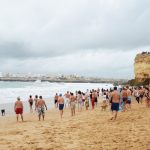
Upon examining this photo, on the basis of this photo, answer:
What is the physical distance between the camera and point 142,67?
229 feet

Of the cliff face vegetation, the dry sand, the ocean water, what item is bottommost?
the dry sand

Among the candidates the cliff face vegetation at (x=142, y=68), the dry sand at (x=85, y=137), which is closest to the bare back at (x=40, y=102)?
the dry sand at (x=85, y=137)

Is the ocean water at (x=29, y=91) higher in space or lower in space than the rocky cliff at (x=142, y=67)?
lower

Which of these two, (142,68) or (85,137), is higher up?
(142,68)

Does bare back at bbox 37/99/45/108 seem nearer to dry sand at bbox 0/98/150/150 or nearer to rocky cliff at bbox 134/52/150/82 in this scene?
dry sand at bbox 0/98/150/150

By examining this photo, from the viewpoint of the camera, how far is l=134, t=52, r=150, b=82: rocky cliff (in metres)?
68.9

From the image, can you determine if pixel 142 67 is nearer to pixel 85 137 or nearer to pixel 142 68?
pixel 142 68

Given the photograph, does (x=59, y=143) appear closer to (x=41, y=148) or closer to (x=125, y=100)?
(x=41, y=148)

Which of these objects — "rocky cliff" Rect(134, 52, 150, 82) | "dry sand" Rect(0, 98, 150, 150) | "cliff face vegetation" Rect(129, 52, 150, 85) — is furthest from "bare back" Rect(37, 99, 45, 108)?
"rocky cliff" Rect(134, 52, 150, 82)

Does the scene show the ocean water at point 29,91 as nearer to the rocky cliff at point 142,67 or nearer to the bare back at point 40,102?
the rocky cliff at point 142,67

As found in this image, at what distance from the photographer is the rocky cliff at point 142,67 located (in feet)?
226

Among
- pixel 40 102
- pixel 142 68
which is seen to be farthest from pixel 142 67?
pixel 40 102

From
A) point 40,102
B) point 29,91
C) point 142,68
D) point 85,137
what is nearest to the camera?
point 85,137

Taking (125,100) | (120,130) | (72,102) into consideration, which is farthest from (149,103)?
(120,130)
